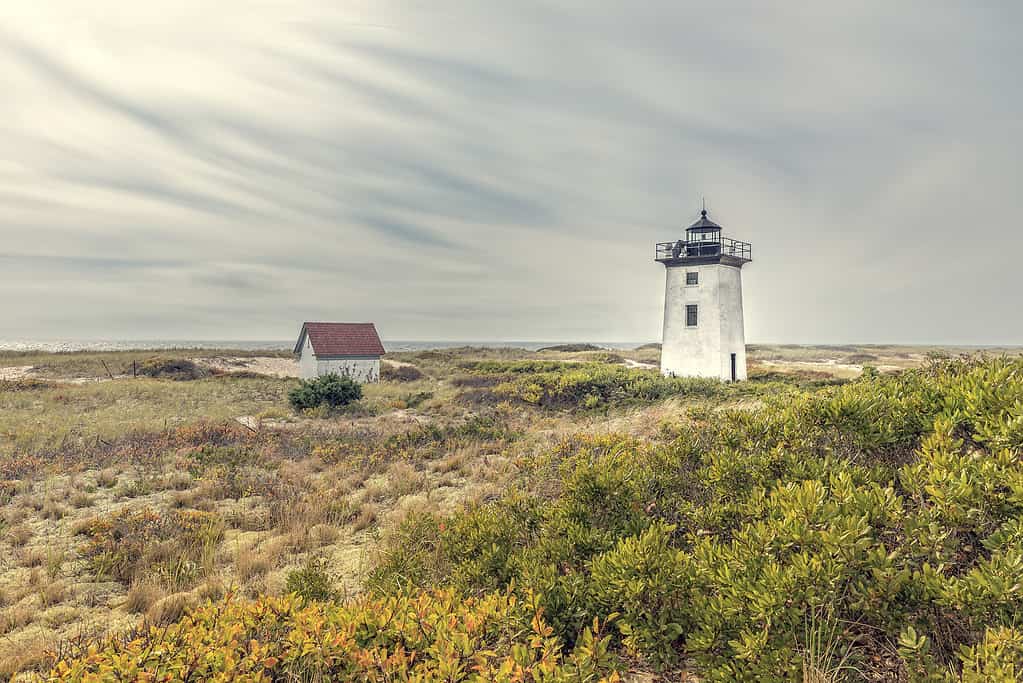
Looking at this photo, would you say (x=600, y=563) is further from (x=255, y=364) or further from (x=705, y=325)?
(x=255, y=364)

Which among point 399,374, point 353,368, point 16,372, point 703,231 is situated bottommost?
point 399,374

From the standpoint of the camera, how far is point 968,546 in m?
3.47

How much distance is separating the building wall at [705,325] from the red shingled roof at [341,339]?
1839 cm

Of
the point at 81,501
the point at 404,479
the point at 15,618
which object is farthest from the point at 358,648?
the point at 81,501

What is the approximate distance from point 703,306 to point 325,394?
19.2m

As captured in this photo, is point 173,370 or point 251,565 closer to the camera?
point 251,565

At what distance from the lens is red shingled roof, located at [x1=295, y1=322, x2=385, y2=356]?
31.0 metres

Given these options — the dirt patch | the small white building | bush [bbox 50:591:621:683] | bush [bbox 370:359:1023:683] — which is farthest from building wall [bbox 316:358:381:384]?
bush [bbox 50:591:621:683]

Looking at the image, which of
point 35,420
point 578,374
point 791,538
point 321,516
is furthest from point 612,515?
point 35,420

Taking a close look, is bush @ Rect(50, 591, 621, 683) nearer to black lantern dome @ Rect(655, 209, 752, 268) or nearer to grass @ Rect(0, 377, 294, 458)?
grass @ Rect(0, 377, 294, 458)

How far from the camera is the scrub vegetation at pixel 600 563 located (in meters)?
3.18

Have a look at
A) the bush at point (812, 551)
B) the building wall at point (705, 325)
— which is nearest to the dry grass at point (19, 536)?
the bush at point (812, 551)

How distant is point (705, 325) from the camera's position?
26.5m

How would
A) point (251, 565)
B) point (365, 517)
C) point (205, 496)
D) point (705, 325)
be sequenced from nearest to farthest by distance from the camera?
point (251, 565) → point (365, 517) → point (205, 496) → point (705, 325)
